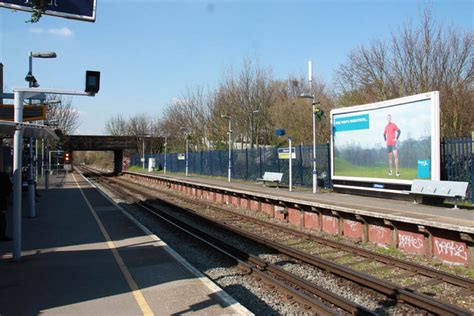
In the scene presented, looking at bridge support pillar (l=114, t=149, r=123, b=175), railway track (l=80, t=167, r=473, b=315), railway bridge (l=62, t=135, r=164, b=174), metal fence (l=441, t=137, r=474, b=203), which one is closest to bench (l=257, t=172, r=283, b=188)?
railway track (l=80, t=167, r=473, b=315)

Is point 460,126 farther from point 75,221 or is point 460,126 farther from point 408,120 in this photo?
point 75,221

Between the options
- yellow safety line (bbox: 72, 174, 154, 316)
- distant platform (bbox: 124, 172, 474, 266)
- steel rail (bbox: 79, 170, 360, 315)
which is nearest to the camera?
yellow safety line (bbox: 72, 174, 154, 316)

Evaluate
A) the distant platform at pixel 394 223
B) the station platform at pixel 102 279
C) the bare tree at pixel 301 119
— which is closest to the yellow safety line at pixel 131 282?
the station platform at pixel 102 279

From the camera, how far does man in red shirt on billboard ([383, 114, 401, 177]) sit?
1502 cm

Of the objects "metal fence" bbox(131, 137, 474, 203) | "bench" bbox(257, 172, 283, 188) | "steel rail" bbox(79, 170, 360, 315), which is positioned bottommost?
"steel rail" bbox(79, 170, 360, 315)

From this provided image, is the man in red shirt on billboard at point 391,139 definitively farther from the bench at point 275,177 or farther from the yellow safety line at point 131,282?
the yellow safety line at point 131,282

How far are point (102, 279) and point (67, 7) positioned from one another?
4707 millimetres

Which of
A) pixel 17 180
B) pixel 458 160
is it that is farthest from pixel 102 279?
pixel 458 160

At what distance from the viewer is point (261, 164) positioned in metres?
28.4

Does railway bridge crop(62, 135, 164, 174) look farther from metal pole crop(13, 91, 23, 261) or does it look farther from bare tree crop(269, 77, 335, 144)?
metal pole crop(13, 91, 23, 261)

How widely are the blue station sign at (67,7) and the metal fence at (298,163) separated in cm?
1166

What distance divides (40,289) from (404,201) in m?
12.0

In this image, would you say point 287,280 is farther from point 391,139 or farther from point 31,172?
point 31,172

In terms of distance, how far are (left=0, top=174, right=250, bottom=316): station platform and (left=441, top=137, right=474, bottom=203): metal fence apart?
9.90 meters
